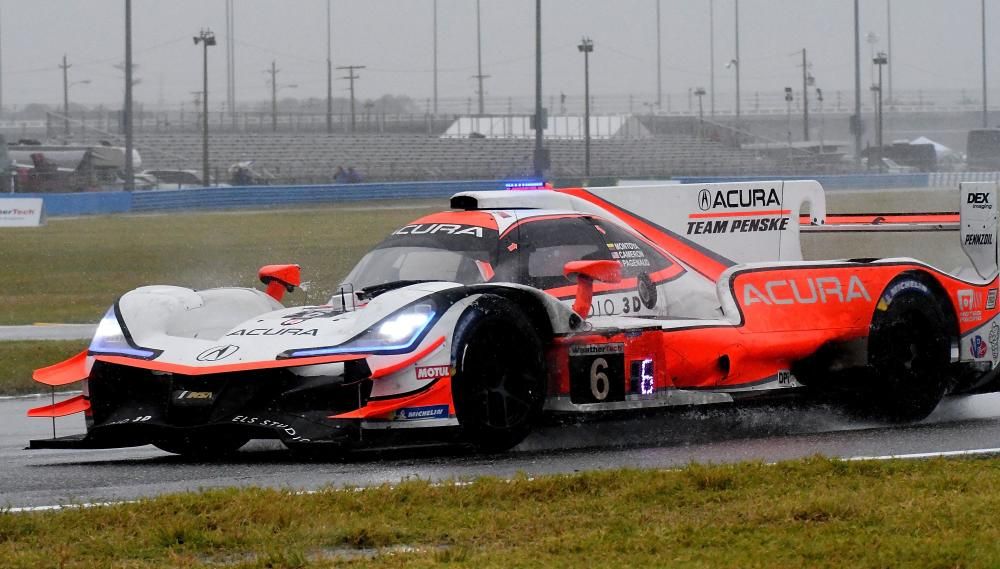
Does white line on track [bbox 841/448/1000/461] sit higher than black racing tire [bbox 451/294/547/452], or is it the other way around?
black racing tire [bbox 451/294/547/452]

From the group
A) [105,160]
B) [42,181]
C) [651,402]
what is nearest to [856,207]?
[42,181]

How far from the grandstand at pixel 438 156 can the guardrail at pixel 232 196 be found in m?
7.70

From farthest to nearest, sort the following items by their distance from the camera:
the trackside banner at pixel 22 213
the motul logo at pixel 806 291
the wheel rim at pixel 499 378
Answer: the trackside banner at pixel 22 213, the motul logo at pixel 806 291, the wheel rim at pixel 499 378

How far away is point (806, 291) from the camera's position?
31.3ft

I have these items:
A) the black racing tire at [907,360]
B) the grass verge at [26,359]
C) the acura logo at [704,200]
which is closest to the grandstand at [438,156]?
the grass verge at [26,359]

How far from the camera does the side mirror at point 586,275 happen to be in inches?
332

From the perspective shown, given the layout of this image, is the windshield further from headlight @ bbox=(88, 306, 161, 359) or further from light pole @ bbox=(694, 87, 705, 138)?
light pole @ bbox=(694, 87, 705, 138)

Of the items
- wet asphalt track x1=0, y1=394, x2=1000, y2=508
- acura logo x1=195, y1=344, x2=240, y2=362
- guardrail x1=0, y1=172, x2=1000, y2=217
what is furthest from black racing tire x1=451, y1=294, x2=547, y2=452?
guardrail x1=0, y1=172, x2=1000, y2=217

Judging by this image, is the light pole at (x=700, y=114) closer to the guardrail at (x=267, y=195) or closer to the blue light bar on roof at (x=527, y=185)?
the guardrail at (x=267, y=195)

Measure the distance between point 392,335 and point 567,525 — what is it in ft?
7.57

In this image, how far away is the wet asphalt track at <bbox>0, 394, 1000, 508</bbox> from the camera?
719cm

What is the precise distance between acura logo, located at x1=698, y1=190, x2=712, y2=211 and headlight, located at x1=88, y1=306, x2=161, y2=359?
399 cm

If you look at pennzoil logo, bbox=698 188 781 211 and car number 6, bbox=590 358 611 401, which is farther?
pennzoil logo, bbox=698 188 781 211

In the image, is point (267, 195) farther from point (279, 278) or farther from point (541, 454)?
point (541, 454)
